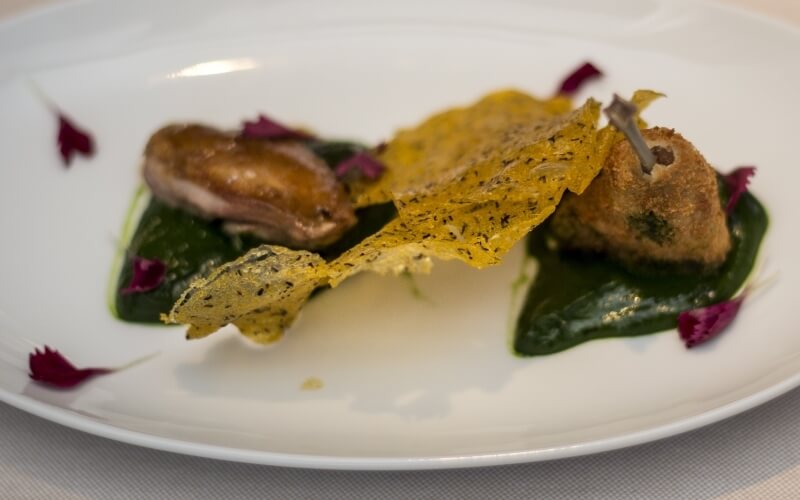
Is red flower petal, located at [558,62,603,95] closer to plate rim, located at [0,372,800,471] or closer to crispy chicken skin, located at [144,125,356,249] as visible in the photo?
crispy chicken skin, located at [144,125,356,249]

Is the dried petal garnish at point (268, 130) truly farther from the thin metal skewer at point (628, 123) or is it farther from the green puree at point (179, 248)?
the thin metal skewer at point (628, 123)

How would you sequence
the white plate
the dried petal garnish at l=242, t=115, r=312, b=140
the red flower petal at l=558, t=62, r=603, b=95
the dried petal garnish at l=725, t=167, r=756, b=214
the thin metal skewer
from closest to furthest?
the thin metal skewer, the white plate, the dried petal garnish at l=725, t=167, r=756, b=214, the dried petal garnish at l=242, t=115, r=312, b=140, the red flower petal at l=558, t=62, r=603, b=95

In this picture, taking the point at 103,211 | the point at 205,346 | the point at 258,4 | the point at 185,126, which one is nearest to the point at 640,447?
the point at 205,346

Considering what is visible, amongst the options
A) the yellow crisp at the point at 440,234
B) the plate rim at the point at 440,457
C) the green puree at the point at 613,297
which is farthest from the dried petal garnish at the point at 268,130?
the plate rim at the point at 440,457

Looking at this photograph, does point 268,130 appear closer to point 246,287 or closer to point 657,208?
point 246,287

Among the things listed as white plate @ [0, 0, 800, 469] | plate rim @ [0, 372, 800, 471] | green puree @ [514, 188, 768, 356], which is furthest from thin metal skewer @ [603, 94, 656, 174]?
plate rim @ [0, 372, 800, 471]
